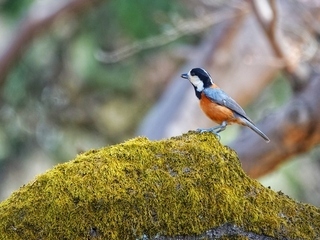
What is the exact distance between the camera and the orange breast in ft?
15.3

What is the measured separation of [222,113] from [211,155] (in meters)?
1.10

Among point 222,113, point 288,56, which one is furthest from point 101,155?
point 288,56

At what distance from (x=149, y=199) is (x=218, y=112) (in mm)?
1467

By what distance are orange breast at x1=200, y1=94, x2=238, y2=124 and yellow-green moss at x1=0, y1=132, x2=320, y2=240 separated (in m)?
1.01

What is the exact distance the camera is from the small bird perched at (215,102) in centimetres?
468

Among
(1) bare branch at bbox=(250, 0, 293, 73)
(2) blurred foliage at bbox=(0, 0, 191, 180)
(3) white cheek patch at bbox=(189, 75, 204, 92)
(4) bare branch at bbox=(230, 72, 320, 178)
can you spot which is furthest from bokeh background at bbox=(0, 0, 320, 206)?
(3) white cheek patch at bbox=(189, 75, 204, 92)

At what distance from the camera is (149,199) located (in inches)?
132

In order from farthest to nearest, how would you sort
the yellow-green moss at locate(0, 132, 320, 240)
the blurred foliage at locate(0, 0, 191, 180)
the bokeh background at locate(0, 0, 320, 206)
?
the blurred foliage at locate(0, 0, 191, 180) → the bokeh background at locate(0, 0, 320, 206) → the yellow-green moss at locate(0, 132, 320, 240)

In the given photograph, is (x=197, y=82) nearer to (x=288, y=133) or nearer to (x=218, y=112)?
(x=218, y=112)

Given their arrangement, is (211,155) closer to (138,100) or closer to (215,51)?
(215,51)

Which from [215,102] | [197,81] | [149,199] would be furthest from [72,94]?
[149,199]

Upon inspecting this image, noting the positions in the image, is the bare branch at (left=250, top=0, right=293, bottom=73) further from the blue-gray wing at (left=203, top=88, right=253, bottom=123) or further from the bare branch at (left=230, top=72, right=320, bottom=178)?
the blue-gray wing at (left=203, top=88, right=253, bottom=123)

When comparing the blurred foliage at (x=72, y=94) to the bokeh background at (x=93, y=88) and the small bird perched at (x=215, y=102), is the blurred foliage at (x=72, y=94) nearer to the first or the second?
the bokeh background at (x=93, y=88)

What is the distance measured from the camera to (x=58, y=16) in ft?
38.7
